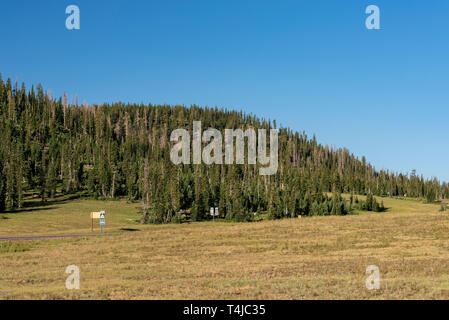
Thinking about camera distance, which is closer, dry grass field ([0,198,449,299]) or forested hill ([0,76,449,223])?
dry grass field ([0,198,449,299])

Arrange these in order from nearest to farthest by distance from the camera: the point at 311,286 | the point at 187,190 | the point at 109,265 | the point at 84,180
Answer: the point at 311,286
the point at 109,265
the point at 187,190
the point at 84,180

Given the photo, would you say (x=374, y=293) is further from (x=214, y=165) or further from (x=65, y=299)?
(x=214, y=165)

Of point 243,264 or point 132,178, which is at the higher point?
point 132,178

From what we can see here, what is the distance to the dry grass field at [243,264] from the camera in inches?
769

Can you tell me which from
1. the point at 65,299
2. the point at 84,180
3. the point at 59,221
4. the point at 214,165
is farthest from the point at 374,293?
the point at 214,165

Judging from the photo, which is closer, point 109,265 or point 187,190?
point 109,265

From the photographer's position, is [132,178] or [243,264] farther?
[132,178]

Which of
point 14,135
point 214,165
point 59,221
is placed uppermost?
point 14,135

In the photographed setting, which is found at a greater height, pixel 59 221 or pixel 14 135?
pixel 14 135

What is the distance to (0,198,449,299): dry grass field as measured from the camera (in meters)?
19.5

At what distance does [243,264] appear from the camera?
98.8 feet

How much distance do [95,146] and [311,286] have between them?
15368 cm
